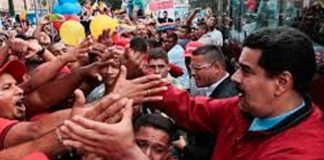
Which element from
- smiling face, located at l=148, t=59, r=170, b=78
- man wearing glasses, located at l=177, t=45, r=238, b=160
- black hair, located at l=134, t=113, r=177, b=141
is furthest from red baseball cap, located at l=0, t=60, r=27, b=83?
smiling face, located at l=148, t=59, r=170, b=78

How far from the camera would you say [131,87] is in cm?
278

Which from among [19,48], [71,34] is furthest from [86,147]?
[71,34]

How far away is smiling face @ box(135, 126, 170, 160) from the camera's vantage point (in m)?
3.06

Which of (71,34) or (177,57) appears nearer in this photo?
(71,34)

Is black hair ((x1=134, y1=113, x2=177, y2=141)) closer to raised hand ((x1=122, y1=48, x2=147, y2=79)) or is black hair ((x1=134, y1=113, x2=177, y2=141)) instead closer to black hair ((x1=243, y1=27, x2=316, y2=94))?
Result: raised hand ((x1=122, y1=48, x2=147, y2=79))

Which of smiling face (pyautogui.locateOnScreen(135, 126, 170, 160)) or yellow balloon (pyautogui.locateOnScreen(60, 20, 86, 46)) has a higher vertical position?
smiling face (pyautogui.locateOnScreen(135, 126, 170, 160))

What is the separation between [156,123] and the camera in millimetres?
3189

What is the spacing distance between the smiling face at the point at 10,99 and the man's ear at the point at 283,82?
5.44ft

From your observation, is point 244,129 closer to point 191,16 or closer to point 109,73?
point 109,73

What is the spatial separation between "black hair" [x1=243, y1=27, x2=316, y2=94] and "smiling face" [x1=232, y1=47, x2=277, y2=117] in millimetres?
25

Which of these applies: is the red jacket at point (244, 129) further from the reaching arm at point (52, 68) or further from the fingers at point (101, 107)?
the reaching arm at point (52, 68)

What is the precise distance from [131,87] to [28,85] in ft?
5.18

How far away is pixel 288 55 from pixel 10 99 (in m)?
1.73

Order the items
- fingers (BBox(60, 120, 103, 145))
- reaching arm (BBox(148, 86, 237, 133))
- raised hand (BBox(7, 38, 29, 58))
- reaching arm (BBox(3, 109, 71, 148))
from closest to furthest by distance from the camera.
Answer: fingers (BBox(60, 120, 103, 145)) → reaching arm (BBox(3, 109, 71, 148)) → reaching arm (BBox(148, 86, 237, 133)) → raised hand (BBox(7, 38, 29, 58))
